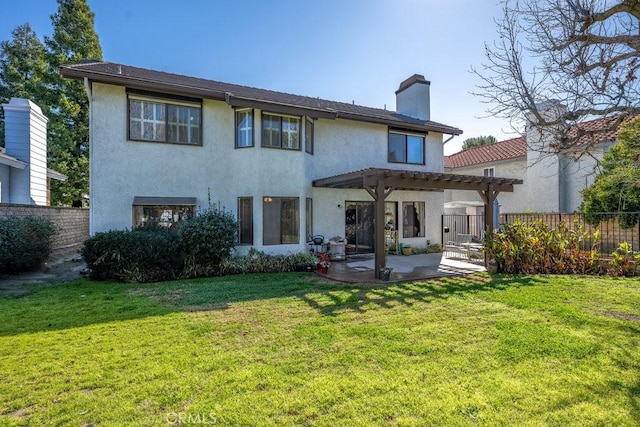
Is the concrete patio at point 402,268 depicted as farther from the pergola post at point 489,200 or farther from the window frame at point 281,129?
the window frame at point 281,129

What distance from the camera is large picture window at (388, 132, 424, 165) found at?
1648 cm

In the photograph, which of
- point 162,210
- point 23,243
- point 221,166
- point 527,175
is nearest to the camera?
point 23,243

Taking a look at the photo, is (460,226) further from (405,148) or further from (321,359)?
(321,359)

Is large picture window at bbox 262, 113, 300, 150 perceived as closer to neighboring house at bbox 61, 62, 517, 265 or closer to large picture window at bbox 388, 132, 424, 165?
neighboring house at bbox 61, 62, 517, 265

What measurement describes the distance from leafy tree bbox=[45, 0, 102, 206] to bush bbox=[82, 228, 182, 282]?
16124 millimetres

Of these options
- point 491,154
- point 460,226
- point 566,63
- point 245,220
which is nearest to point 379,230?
point 245,220

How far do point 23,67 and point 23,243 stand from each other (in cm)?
2310

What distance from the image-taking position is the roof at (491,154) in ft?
70.3

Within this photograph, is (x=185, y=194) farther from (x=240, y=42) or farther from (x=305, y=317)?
(x=305, y=317)

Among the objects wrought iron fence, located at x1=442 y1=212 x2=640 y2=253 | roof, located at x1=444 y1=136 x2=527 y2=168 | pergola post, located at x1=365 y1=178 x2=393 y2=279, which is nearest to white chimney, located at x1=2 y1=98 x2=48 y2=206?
pergola post, located at x1=365 y1=178 x2=393 y2=279

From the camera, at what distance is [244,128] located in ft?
42.0

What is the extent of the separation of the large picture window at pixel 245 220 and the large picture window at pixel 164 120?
2.81 m

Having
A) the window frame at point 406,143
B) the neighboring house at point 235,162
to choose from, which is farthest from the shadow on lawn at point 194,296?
the window frame at point 406,143

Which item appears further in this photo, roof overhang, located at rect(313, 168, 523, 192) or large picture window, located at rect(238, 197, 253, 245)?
large picture window, located at rect(238, 197, 253, 245)
